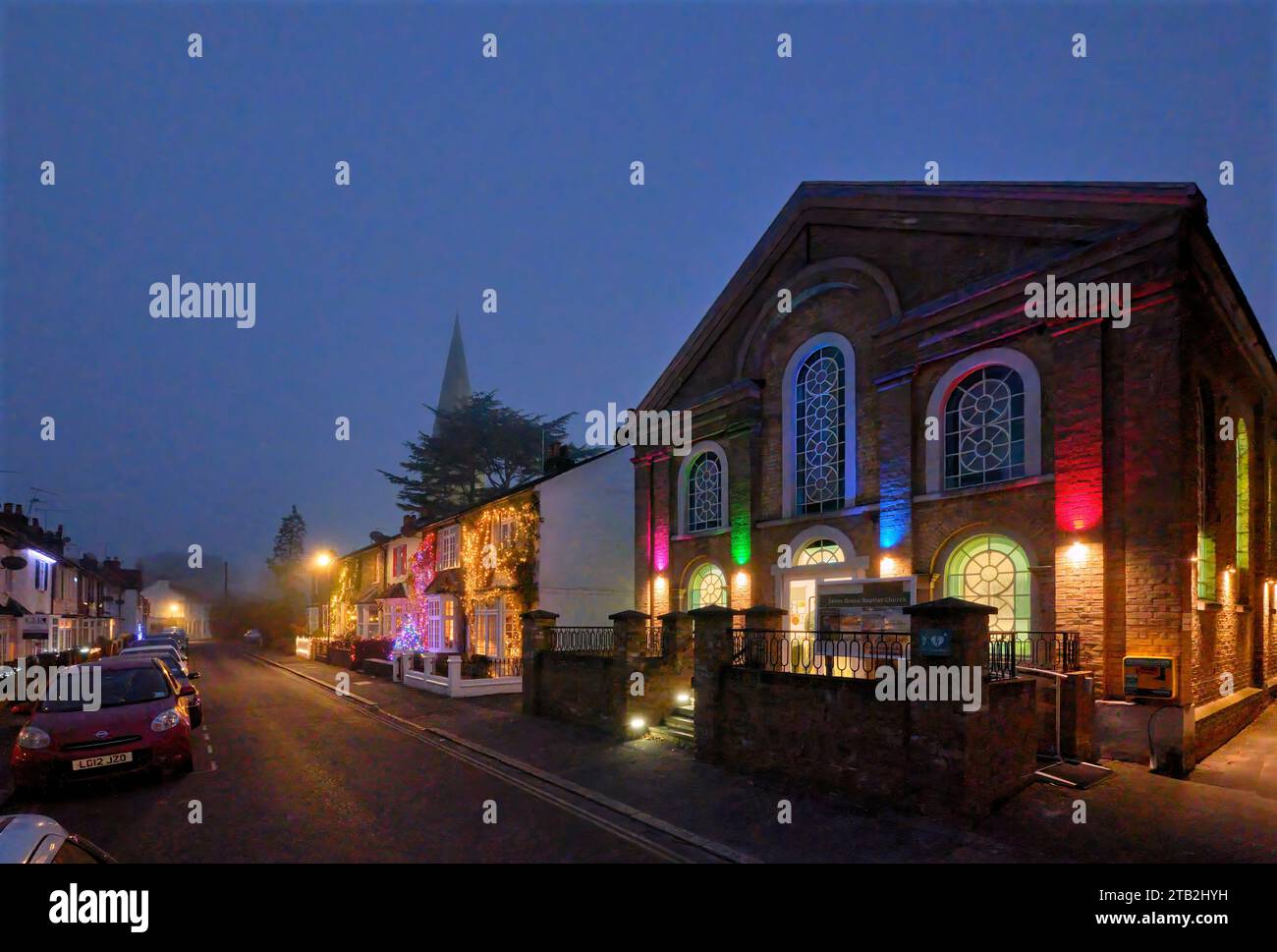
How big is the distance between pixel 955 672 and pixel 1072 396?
21.6 ft

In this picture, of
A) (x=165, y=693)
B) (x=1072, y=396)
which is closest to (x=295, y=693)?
(x=165, y=693)

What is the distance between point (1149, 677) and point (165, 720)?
47.7ft

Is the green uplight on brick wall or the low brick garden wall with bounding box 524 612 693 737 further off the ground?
Result: the green uplight on brick wall

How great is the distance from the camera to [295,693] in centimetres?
2156

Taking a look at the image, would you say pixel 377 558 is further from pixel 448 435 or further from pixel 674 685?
pixel 674 685

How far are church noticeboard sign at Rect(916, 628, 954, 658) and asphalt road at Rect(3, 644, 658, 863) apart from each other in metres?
4.15

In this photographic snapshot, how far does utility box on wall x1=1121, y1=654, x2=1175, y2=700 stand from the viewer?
10845 mm

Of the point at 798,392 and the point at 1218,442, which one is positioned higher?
the point at 798,392

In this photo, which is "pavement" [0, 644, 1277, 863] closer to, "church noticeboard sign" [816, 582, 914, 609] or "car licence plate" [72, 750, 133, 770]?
"car licence plate" [72, 750, 133, 770]

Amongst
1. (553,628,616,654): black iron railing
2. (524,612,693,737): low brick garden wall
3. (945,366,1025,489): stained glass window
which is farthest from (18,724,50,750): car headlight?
(945,366,1025,489): stained glass window

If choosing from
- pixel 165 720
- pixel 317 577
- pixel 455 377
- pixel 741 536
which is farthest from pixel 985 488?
pixel 455 377

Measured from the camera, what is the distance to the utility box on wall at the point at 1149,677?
427 inches

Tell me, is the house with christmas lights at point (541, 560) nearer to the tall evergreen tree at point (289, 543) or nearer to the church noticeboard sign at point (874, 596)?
the church noticeboard sign at point (874, 596)
